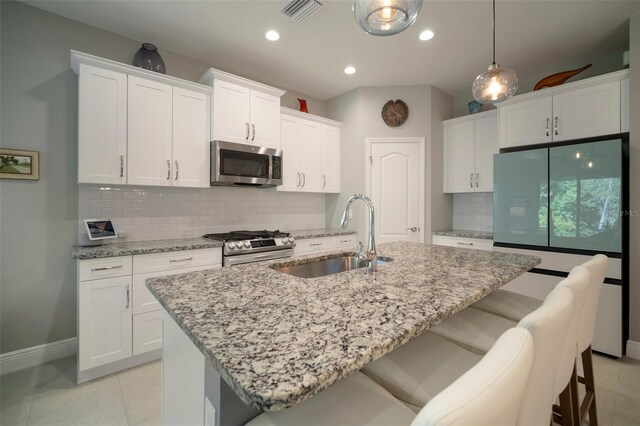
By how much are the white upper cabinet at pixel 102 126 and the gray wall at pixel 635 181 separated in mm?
4203

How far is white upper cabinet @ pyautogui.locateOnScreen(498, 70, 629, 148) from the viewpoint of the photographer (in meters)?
2.51

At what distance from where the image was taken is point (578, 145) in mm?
2521

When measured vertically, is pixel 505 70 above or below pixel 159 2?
below

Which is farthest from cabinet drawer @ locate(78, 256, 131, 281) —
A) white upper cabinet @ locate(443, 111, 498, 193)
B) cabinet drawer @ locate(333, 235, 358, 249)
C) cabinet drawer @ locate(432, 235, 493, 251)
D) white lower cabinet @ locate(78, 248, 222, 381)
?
white upper cabinet @ locate(443, 111, 498, 193)

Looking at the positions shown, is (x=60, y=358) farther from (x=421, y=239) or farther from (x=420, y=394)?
(x=421, y=239)

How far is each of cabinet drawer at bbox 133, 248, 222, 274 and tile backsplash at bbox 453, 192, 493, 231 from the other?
321 cm

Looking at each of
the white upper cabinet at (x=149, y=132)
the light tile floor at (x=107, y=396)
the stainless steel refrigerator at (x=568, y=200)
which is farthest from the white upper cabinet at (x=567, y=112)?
the white upper cabinet at (x=149, y=132)

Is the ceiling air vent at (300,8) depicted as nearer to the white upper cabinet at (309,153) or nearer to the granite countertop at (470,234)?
the white upper cabinet at (309,153)

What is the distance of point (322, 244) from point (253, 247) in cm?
102

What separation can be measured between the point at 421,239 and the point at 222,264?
97.6 inches

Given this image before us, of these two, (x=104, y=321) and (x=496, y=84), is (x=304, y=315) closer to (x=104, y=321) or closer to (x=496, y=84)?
(x=496, y=84)

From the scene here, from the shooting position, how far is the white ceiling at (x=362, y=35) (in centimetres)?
236

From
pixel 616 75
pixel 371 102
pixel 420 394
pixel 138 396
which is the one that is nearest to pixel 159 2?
pixel 371 102

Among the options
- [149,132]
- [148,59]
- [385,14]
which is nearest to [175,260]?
[149,132]
